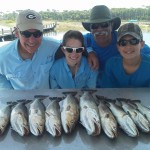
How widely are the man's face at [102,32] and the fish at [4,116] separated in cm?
166

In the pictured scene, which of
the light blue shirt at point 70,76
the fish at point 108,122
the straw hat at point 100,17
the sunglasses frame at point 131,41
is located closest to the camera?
the fish at point 108,122

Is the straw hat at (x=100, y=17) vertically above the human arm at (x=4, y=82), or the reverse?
the straw hat at (x=100, y=17)

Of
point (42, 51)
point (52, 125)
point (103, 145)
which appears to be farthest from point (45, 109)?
point (42, 51)

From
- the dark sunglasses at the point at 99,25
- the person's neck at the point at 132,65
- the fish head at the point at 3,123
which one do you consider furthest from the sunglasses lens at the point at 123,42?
the fish head at the point at 3,123

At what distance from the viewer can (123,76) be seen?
329 cm

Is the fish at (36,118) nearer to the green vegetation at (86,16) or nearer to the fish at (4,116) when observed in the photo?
the fish at (4,116)

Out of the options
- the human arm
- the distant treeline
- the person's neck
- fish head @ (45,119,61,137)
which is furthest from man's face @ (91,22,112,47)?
fish head @ (45,119,61,137)

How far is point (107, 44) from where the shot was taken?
3854 millimetres

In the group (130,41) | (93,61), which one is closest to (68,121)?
(130,41)

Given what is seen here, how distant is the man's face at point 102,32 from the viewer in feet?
12.3

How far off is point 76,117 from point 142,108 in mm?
526

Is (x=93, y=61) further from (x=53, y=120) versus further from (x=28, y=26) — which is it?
(x=53, y=120)

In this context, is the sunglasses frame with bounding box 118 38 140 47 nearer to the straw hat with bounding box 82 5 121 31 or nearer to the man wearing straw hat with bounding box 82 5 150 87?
the man wearing straw hat with bounding box 82 5 150 87

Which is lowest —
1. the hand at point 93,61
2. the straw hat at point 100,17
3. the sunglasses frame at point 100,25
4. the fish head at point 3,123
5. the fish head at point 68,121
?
the fish head at point 3,123
